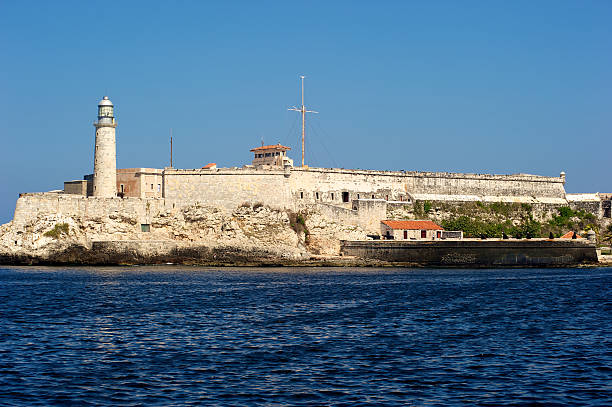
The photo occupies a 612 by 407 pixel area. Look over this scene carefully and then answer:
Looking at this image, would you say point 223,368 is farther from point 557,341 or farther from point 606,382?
point 557,341

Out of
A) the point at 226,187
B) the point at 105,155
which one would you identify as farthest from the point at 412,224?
the point at 105,155

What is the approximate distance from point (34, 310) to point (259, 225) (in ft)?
91.8

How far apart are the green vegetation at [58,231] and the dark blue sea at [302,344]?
13.7 metres

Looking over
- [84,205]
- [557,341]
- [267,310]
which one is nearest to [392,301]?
[267,310]

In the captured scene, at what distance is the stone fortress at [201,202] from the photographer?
5200cm

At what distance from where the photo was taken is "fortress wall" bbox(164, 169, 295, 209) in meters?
56.0

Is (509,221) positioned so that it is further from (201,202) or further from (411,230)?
(201,202)

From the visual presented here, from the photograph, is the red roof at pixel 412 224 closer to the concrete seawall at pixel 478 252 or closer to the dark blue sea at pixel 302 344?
the concrete seawall at pixel 478 252

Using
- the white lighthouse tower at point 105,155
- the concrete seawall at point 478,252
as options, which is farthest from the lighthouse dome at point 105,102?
the concrete seawall at point 478,252

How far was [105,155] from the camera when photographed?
54.2m

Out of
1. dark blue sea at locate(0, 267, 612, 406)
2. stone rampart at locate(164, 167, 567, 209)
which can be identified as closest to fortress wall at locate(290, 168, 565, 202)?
stone rampart at locate(164, 167, 567, 209)

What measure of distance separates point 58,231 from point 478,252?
29.4 m

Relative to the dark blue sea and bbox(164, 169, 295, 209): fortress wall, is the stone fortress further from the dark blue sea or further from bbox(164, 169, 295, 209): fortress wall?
the dark blue sea

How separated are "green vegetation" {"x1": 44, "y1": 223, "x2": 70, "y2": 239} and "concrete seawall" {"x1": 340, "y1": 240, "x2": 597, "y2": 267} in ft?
64.8
